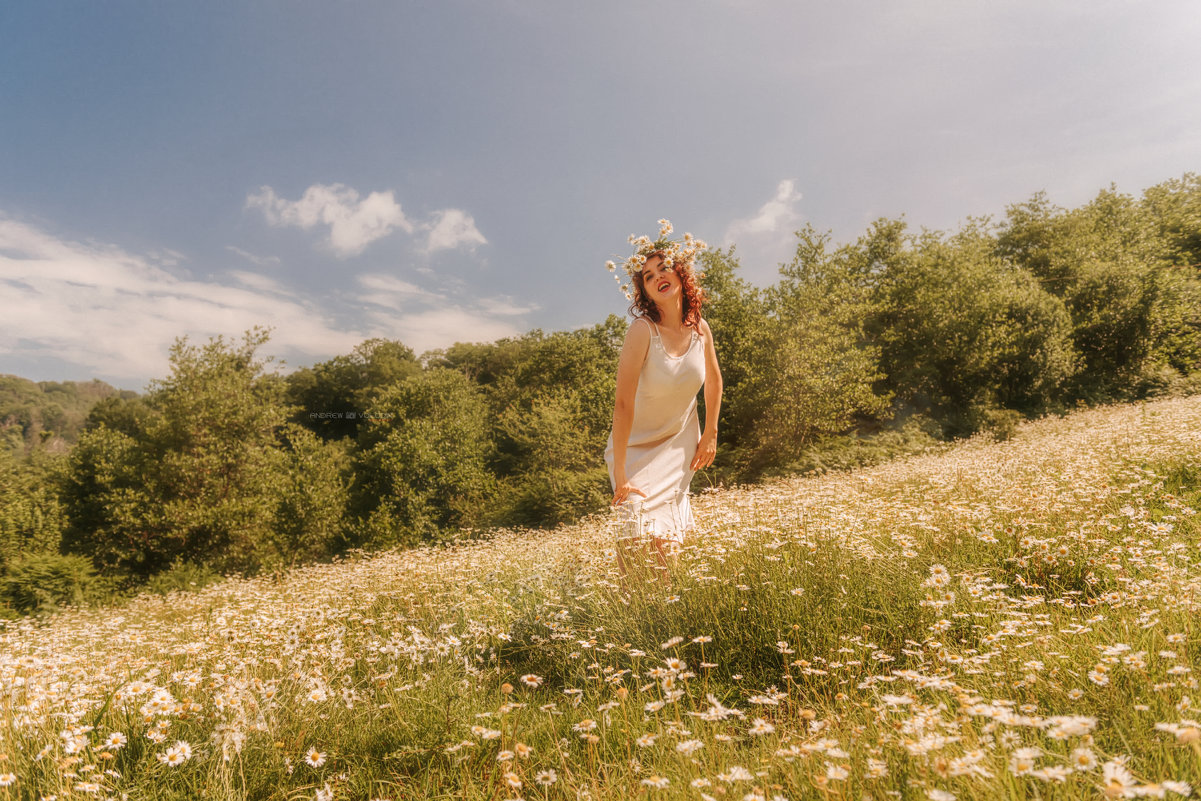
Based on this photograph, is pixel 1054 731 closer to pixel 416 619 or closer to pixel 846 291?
pixel 416 619

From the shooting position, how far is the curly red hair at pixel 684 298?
4.68 m

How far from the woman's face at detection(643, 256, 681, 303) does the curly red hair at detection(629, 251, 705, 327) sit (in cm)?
6

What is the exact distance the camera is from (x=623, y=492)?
14.0ft

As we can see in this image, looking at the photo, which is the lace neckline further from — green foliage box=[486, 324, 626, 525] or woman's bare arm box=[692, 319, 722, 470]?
green foliage box=[486, 324, 626, 525]

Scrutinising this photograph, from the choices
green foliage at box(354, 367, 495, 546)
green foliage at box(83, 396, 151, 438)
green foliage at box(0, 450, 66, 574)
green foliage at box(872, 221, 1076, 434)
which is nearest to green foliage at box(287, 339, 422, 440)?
green foliage at box(83, 396, 151, 438)

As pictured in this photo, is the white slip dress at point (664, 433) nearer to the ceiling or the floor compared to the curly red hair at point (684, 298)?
nearer to the floor

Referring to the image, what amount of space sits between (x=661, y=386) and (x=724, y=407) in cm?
1900

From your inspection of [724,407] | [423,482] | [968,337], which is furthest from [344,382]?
[968,337]

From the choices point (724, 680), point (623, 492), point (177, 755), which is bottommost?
point (724, 680)

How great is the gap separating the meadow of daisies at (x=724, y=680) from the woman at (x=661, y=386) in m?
0.59

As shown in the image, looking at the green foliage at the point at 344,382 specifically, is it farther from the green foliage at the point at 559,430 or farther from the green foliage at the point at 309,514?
the green foliage at the point at 309,514

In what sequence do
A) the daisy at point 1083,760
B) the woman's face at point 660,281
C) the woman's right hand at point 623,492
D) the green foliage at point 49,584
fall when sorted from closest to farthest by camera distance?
the daisy at point 1083,760 < the woman's right hand at point 623,492 < the woman's face at point 660,281 < the green foliage at point 49,584

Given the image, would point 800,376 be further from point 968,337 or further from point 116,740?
point 116,740

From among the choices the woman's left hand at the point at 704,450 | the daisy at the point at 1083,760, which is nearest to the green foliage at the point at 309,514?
the woman's left hand at the point at 704,450
